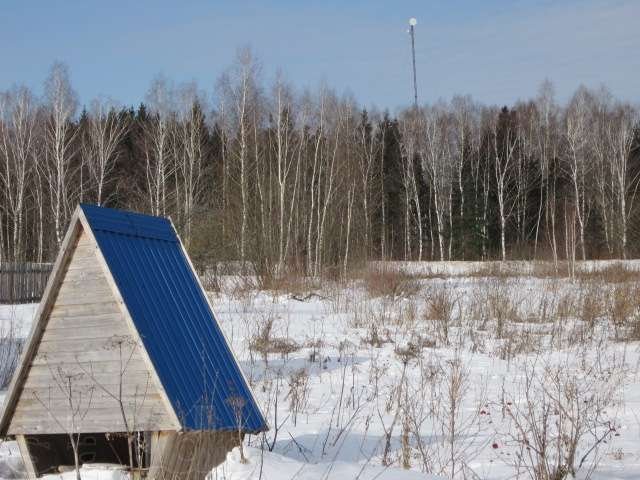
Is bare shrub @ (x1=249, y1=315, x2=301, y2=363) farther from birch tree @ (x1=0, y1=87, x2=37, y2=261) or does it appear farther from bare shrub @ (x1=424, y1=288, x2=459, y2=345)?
birch tree @ (x1=0, y1=87, x2=37, y2=261)

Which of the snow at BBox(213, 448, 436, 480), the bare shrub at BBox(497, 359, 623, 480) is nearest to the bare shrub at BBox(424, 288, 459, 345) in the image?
the bare shrub at BBox(497, 359, 623, 480)

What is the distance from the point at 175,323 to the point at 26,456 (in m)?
1.12

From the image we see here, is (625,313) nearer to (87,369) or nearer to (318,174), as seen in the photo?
(87,369)

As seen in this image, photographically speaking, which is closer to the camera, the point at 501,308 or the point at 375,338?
the point at 375,338

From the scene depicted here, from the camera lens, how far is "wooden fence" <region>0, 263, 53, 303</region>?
1927 cm

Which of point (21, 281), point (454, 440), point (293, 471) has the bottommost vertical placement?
point (454, 440)

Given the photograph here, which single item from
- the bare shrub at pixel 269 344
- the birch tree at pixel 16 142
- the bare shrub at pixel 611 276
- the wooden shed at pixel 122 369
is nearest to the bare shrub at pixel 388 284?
the bare shrub at pixel 611 276

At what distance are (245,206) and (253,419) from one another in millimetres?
19250

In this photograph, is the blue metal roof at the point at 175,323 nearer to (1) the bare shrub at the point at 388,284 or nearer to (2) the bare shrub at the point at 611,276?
(1) the bare shrub at the point at 388,284

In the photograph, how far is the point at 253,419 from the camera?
420 centimetres

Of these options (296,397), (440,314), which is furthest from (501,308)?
(296,397)

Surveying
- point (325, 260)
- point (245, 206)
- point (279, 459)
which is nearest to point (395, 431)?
point (279, 459)

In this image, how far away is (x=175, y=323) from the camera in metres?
4.12

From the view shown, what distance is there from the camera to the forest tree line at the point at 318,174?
1005 inches
